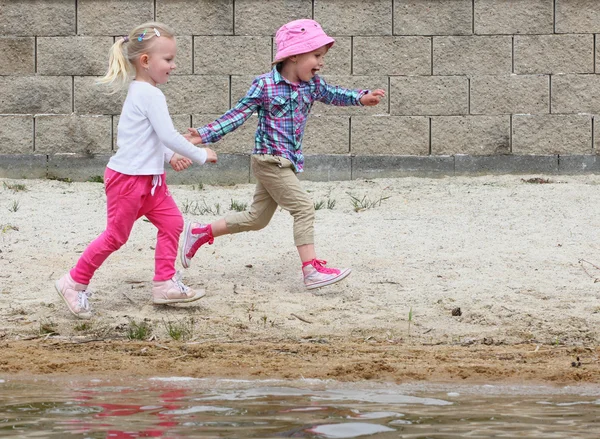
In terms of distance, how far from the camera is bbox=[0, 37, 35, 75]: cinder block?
941 cm

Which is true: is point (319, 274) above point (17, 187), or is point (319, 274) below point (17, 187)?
below

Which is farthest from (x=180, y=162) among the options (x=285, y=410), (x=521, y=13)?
(x=521, y=13)

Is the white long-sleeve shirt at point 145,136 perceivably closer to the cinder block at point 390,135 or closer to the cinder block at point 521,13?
the cinder block at point 390,135

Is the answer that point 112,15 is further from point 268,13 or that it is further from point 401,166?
point 401,166

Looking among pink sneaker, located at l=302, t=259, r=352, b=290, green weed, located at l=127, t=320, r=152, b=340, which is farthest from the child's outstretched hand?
green weed, located at l=127, t=320, r=152, b=340

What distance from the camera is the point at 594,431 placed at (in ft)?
12.6

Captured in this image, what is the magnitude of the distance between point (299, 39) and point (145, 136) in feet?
3.77

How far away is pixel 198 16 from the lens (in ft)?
30.7

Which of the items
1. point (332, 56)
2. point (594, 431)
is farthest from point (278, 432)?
point (332, 56)

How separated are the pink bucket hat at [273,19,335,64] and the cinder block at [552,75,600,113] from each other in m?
3.75

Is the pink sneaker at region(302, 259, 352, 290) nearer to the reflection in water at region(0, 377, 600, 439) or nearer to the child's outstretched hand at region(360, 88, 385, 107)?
the child's outstretched hand at region(360, 88, 385, 107)

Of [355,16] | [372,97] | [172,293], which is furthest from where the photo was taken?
[355,16]

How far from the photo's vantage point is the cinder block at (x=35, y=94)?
945 cm

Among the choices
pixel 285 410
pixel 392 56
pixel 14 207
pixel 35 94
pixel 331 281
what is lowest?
pixel 285 410
